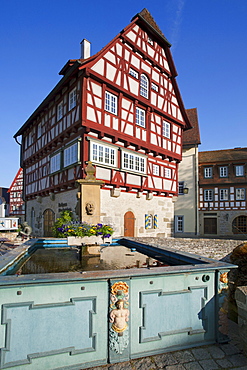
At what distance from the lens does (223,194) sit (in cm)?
2541

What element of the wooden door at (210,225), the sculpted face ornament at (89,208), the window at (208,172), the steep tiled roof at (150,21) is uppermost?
the steep tiled roof at (150,21)

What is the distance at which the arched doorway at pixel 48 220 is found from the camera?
1577 centimetres

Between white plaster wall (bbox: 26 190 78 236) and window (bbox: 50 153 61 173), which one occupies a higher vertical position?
window (bbox: 50 153 61 173)

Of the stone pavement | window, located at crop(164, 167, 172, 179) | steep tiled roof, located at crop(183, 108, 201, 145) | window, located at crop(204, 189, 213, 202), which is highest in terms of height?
steep tiled roof, located at crop(183, 108, 201, 145)

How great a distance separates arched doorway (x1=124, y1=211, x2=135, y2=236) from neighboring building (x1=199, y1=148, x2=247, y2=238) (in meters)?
13.2

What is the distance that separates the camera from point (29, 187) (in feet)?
65.4

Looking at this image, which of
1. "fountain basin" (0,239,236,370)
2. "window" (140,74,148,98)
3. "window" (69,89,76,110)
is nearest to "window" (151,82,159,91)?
"window" (140,74,148,98)

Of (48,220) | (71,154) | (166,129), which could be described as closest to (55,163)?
(71,154)

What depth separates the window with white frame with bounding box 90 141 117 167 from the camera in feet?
40.2

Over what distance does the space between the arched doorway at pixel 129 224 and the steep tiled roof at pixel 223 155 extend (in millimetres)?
14598

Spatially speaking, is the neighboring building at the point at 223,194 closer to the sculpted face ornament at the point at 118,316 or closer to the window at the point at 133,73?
the window at the point at 133,73

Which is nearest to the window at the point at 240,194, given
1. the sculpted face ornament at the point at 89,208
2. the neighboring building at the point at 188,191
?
the neighboring building at the point at 188,191

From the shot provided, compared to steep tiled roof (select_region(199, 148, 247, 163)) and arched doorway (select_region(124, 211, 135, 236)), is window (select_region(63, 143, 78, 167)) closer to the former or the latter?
arched doorway (select_region(124, 211, 135, 236))

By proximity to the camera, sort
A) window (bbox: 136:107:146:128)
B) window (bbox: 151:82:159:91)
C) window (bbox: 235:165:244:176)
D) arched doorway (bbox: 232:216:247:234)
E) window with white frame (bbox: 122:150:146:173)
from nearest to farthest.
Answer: window with white frame (bbox: 122:150:146:173) → window (bbox: 136:107:146:128) → window (bbox: 151:82:159:91) → arched doorway (bbox: 232:216:247:234) → window (bbox: 235:165:244:176)
